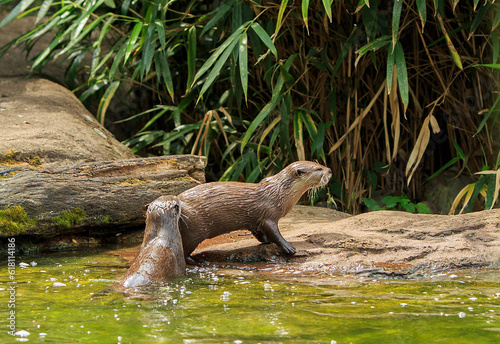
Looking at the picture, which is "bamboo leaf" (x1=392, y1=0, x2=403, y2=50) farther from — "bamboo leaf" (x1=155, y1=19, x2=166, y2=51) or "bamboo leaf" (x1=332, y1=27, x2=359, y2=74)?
"bamboo leaf" (x1=155, y1=19, x2=166, y2=51)

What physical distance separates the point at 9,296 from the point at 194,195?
122 centimetres

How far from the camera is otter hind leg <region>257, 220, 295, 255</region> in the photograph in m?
3.38

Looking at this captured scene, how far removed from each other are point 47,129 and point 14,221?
1.36 m

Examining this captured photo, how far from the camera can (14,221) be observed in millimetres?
3598

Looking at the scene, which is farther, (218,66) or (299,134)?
(299,134)

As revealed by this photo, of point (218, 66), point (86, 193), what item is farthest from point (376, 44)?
point (86, 193)

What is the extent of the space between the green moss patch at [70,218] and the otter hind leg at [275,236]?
4.06 ft

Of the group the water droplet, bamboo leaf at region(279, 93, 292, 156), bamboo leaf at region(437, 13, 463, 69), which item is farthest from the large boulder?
bamboo leaf at region(437, 13, 463, 69)

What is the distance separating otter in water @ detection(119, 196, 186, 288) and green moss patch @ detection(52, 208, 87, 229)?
0.87 metres

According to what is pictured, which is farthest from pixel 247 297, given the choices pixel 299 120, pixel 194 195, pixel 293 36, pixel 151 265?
pixel 293 36

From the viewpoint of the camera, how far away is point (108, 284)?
2.84 m

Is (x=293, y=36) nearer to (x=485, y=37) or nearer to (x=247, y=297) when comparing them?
(x=485, y=37)

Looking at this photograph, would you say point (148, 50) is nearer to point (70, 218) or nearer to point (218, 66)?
point (218, 66)

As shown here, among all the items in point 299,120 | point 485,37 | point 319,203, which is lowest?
point 319,203
